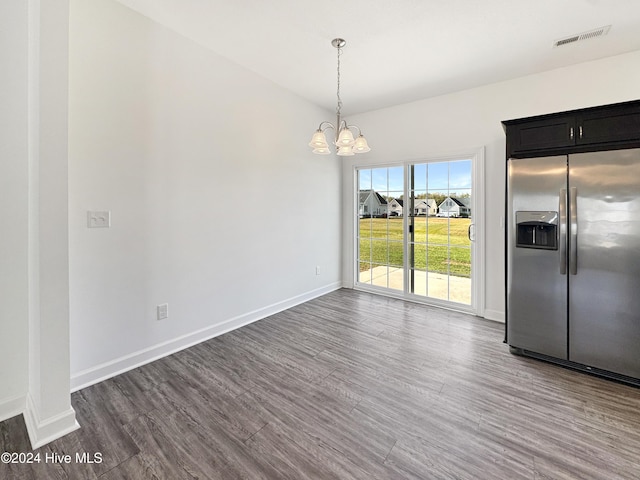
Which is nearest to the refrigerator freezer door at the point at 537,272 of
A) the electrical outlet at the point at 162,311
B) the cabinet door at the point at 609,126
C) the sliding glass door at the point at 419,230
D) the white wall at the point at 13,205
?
the cabinet door at the point at 609,126

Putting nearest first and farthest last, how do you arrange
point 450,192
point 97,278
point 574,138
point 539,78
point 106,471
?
1. point 106,471
2. point 97,278
3. point 574,138
4. point 539,78
5. point 450,192

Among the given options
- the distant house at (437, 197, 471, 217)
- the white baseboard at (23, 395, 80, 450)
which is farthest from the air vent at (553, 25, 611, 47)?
the white baseboard at (23, 395, 80, 450)

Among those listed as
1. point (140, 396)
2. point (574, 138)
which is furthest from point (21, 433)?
point (574, 138)

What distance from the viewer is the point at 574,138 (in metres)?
2.52

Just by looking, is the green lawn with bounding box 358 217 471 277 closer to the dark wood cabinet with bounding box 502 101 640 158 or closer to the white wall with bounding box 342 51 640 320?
the white wall with bounding box 342 51 640 320

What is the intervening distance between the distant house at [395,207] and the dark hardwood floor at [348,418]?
2184 mm

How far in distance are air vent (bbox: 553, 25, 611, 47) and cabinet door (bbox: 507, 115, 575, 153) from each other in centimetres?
76

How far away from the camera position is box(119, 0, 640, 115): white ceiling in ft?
7.51

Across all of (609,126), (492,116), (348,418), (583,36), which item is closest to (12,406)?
(348,418)

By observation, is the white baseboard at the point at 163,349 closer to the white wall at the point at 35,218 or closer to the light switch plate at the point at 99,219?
the white wall at the point at 35,218

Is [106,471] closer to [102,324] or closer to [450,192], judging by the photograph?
[102,324]

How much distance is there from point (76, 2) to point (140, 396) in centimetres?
291

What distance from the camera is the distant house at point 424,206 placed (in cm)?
421

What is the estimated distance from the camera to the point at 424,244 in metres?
4.32
